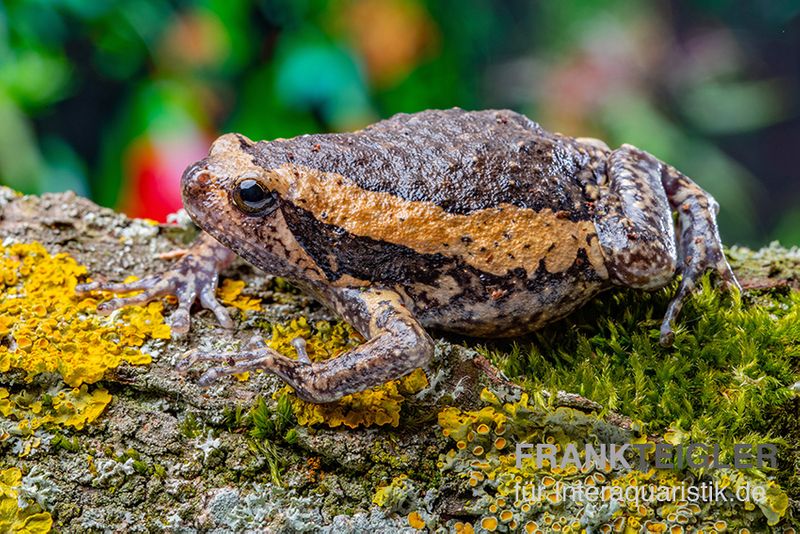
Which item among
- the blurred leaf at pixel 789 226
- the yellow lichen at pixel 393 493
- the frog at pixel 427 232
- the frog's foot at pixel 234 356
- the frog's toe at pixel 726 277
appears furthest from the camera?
the blurred leaf at pixel 789 226

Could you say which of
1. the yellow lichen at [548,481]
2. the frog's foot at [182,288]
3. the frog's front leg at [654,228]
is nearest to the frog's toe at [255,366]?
the frog's foot at [182,288]

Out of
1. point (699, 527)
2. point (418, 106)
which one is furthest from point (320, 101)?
point (699, 527)

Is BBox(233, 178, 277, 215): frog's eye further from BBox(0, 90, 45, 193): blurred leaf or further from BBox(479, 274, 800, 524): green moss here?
BBox(0, 90, 45, 193): blurred leaf

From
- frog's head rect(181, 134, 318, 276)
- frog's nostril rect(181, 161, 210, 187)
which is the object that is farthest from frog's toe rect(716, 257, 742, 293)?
frog's nostril rect(181, 161, 210, 187)

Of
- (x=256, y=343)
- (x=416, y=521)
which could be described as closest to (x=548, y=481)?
(x=416, y=521)

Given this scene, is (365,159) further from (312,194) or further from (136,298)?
(136,298)

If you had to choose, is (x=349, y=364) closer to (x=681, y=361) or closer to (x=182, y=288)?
(x=182, y=288)

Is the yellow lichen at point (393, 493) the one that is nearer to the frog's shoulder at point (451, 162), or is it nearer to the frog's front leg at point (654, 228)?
the frog's shoulder at point (451, 162)

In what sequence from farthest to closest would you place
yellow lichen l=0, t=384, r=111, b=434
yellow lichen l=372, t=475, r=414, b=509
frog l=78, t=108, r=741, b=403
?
frog l=78, t=108, r=741, b=403, yellow lichen l=0, t=384, r=111, b=434, yellow lichen l=372, t=475, r=414, b=509
